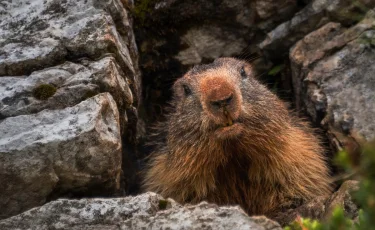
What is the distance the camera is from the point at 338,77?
7.39 m

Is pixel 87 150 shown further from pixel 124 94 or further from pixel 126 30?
pixel 126 30

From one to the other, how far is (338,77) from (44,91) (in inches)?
137

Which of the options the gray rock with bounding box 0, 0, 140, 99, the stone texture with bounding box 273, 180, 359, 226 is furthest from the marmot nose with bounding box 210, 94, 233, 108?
the gray rock with bounding box 0, 0, 140, 99

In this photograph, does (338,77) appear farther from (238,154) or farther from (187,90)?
(187,90)

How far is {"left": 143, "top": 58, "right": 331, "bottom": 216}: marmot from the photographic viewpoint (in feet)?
20.8

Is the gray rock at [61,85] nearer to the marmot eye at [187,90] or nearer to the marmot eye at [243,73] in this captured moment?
the marmot eye at [187,90]

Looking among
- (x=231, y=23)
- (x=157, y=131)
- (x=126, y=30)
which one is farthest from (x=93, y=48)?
(x=231, y=23)

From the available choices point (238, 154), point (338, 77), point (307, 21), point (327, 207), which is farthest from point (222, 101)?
point (307, 21)

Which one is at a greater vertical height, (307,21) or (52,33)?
(307,21)

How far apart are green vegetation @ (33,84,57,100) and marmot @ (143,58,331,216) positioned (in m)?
1.46

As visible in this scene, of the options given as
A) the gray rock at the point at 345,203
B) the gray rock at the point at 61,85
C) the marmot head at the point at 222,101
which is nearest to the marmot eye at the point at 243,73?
the marmot head at the point at 222,101

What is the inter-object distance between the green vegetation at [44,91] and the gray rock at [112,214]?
55.2 inches

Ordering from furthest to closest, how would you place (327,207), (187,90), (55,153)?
1. (187,90)
2. (327,207)
3. (55,153)

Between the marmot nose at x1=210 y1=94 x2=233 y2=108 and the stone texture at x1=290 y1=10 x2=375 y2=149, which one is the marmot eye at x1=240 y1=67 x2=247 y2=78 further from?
the marmot nose at x1=210 y1=94 x2=233 y2=108
